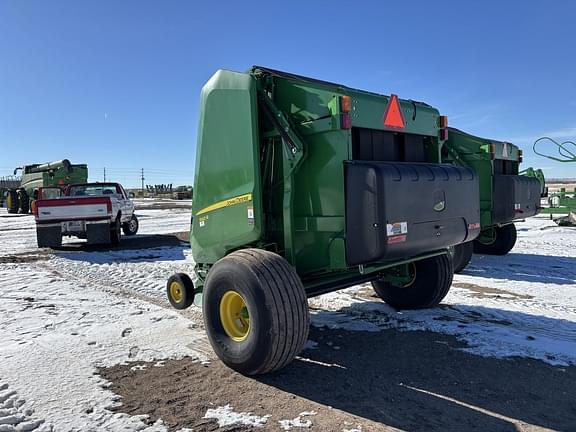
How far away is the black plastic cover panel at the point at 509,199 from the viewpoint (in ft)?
28.6

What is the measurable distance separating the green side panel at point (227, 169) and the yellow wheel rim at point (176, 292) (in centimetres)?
45

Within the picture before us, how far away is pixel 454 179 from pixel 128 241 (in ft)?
36.0

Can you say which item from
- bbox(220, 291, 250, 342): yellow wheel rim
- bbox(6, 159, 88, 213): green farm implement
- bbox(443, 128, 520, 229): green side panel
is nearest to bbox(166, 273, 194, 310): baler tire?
bbox(220, 291, 250, 342): yellow wheel rim

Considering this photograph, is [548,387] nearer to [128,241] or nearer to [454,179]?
[454,179]

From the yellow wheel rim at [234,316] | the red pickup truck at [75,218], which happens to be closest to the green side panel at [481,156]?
the yellow wheel rim at [234,316]

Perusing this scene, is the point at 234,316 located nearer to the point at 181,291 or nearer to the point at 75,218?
the point at 181,291

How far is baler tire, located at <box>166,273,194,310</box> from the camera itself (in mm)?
4809

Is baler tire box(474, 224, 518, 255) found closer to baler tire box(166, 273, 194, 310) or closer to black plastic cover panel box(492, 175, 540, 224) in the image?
black plastic cover panel box(492, 175, 540, 224)

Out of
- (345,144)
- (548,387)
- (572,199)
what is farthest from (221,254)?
(572,199)

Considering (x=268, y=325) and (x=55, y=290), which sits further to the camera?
(x=55, y=290)

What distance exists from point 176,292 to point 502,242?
770 centimetres

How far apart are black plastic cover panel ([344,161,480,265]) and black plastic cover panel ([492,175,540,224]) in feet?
17.4

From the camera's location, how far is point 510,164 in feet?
32.2

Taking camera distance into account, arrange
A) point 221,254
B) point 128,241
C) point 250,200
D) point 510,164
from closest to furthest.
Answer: point 250,200 → point 221,254 → point 510,164 → point 128,241
